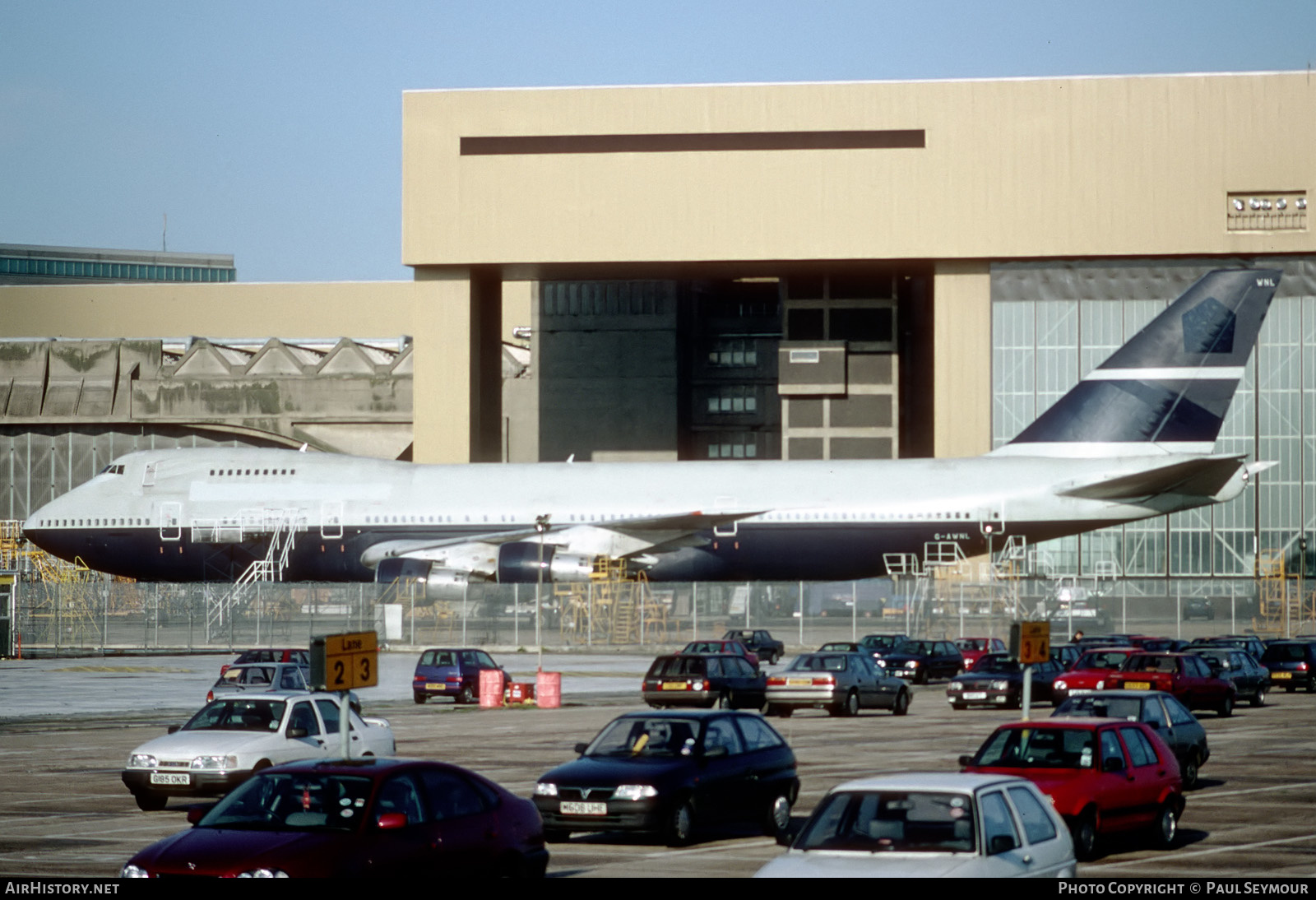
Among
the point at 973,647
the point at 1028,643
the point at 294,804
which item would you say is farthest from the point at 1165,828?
the point at 973,647

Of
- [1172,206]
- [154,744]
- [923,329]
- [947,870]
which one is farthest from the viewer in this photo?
[923,329]

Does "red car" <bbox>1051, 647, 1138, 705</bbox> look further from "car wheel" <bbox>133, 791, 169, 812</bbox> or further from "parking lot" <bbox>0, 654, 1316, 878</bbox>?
"car wheel" <bbox>133, 791, 169, 812</bbox>

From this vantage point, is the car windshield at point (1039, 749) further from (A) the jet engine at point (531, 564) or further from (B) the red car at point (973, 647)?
(A) the jet engine at point (531, 564)

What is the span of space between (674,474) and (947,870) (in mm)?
51108

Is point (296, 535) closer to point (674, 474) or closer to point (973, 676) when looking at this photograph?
point (674, 474)

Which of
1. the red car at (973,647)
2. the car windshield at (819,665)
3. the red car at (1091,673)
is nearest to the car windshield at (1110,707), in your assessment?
the red car at (1091,673)

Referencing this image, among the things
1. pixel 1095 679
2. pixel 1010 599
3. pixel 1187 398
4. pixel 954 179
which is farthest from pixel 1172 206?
pixel 1095 679

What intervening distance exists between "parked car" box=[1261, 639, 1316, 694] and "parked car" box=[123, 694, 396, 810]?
31.0 meters

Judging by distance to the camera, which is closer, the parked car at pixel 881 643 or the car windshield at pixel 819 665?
the car windshield at pixel 819 665

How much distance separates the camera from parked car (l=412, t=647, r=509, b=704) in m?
37.2

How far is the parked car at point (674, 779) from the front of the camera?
52.3ft

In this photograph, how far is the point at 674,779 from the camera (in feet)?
53.0

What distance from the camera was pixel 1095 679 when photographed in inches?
1172

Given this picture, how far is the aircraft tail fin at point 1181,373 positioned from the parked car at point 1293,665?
17955 mm
